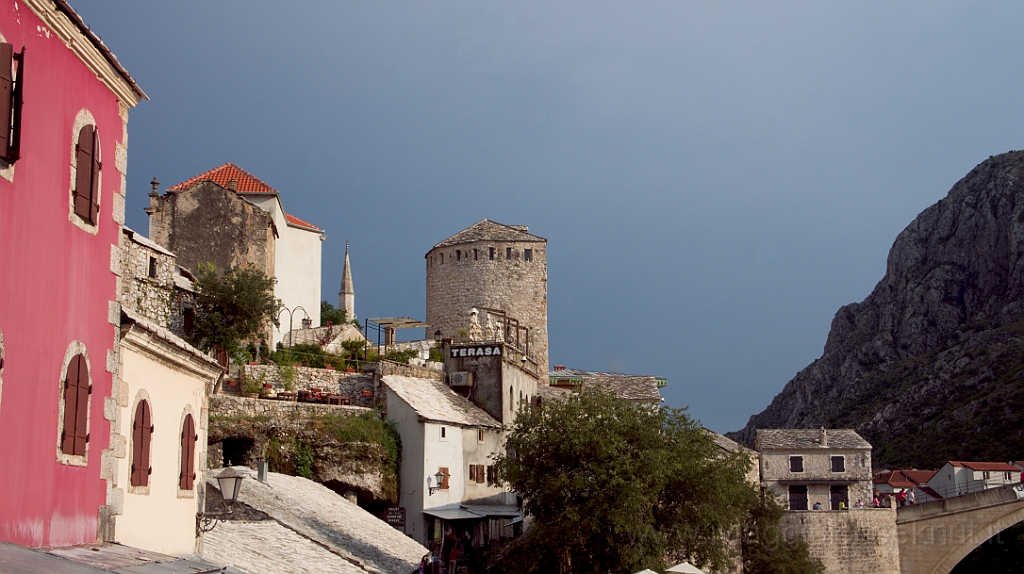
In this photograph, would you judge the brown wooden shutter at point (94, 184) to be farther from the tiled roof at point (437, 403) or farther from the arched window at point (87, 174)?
the tiled roof at point (437, 403)

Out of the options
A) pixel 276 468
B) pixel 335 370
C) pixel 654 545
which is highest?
pixel 335 370

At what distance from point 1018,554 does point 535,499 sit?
4562 cm

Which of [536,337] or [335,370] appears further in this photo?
[536,337]

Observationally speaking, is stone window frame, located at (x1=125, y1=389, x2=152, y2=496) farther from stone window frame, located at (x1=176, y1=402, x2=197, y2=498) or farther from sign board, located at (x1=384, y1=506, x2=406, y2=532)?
sign board, located at (x1=384, y1=506, x2=406, y2=532)

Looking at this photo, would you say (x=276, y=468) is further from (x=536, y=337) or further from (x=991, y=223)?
(x=991, y=223)

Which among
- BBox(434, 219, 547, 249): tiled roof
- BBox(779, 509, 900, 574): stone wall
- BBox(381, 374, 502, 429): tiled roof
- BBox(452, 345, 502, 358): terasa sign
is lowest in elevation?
BBox(779, 509, 900, 574): stone wall

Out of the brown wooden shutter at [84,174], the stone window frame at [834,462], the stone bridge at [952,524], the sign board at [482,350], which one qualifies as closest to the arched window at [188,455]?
the brown wooden shutter at [84,174]

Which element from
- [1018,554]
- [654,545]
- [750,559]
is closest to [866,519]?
[750,559]

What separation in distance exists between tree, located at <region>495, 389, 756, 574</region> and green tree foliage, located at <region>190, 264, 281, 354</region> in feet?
29.6

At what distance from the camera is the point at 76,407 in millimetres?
10734

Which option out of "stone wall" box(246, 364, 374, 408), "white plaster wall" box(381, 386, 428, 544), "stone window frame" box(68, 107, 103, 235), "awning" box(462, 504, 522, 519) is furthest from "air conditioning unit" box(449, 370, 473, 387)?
"stone window frame" box(68, 107, 103, 235)

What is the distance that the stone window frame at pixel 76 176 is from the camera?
10680 millimetres

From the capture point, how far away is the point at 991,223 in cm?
11581

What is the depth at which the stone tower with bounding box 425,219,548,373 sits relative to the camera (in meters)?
57.7
